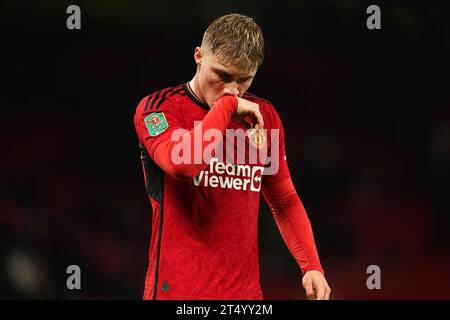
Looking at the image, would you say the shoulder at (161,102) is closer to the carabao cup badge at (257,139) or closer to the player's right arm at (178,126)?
the player's right arm at (178,126)

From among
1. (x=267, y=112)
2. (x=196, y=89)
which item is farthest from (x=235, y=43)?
(x=267, y=112)

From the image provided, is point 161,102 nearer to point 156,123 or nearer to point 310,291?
point 156,123

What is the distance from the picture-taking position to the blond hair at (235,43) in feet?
6.86

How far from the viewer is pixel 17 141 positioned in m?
5.33

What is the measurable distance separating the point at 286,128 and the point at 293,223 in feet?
10.8

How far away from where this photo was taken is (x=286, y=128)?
18.4ft

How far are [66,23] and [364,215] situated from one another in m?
2.89

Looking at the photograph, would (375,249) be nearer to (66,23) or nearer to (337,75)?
(337,75)

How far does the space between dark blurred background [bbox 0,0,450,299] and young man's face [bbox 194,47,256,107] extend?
3.05 m

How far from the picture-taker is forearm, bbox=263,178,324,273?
2336 mm

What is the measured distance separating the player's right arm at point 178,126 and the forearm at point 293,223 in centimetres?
35

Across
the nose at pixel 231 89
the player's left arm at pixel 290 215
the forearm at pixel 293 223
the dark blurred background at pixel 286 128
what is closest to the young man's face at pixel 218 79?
the nose at pixel 231 89

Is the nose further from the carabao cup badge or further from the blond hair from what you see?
the carabao cup badge

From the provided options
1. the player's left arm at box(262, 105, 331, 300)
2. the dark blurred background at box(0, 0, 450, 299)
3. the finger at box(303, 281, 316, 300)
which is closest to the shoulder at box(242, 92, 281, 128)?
the player's left arm at box(262, 105, 331, 300)
